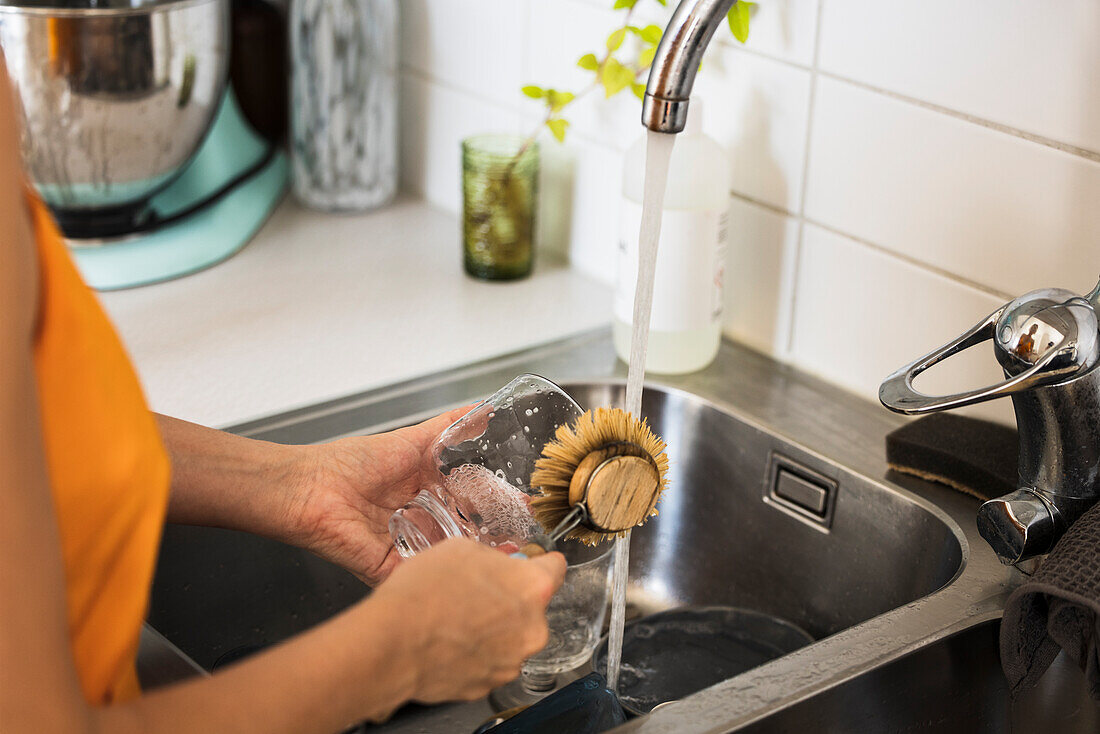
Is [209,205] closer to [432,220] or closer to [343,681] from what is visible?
[432,220]

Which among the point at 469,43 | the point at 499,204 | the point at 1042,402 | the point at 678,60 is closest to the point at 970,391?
the point at 1042,402

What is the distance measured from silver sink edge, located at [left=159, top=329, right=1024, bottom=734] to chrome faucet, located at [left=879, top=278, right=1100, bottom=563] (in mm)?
46

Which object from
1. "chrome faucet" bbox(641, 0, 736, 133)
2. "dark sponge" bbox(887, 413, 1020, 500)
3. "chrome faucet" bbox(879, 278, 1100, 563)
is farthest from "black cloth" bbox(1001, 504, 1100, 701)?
"chrome faucet" bbox(641, 0, 736, 133)

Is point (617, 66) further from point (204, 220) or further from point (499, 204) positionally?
point (204, 220)

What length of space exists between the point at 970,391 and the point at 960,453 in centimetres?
16

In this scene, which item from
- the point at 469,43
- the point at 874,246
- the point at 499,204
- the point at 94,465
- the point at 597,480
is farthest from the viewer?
the point at 469,43

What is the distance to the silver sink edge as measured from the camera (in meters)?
0.63

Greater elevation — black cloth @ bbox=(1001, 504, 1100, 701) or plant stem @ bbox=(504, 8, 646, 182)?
plant stem @ bbox=(504, 8, 646, 182)

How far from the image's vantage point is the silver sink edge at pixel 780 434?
634mm

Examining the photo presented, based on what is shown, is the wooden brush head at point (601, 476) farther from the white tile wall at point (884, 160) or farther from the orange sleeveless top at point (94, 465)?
the white tile wall at point (884, 160)

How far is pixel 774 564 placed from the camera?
0.97 m

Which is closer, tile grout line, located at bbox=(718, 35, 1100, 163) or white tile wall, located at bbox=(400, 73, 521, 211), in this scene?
tile grout line, located at bbox=(718, 35, 1100, 163)

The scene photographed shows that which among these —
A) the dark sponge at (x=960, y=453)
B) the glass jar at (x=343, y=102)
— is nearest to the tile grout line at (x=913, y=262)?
the dark sponge at (x=960, y=453)

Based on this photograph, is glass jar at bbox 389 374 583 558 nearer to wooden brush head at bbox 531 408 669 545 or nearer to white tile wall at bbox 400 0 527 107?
wooden brush head at bbox 531 408 669 545
